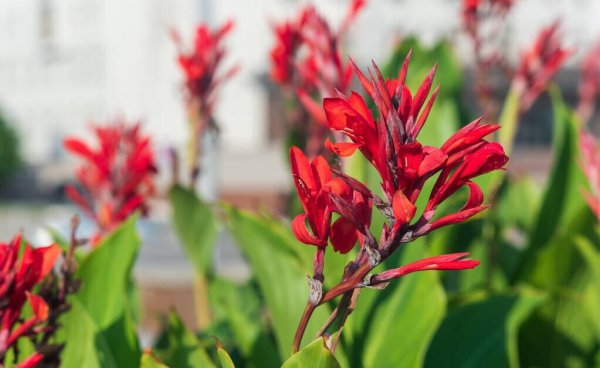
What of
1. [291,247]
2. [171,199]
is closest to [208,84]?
[171,199]

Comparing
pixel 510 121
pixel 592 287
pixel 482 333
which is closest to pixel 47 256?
pixel 482 333

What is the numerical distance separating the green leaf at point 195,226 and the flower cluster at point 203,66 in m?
0.14

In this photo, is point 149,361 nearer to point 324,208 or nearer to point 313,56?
point 324,208

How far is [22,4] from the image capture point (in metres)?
18.1

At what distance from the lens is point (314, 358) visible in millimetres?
579

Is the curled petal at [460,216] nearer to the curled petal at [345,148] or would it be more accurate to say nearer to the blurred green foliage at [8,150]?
the curled petal at [345,148]

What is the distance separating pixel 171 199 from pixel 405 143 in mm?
868

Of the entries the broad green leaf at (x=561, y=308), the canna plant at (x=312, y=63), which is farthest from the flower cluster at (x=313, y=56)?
the broad green leaf at (x=561, y=308)

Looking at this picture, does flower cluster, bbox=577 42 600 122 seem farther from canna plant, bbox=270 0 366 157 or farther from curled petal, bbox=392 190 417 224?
curled petal, bbox=392 190 417 224

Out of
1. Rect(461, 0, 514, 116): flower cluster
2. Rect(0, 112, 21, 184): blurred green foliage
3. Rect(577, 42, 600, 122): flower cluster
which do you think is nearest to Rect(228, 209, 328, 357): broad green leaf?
Rect(461, 0, 514, 116): flower cluster

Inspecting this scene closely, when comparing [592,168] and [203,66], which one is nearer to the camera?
[592,168]

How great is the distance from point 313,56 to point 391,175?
71 centimetres

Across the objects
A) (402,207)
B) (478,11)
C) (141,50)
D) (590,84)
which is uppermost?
(141,50)

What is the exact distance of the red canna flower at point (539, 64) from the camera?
1.44 metres
